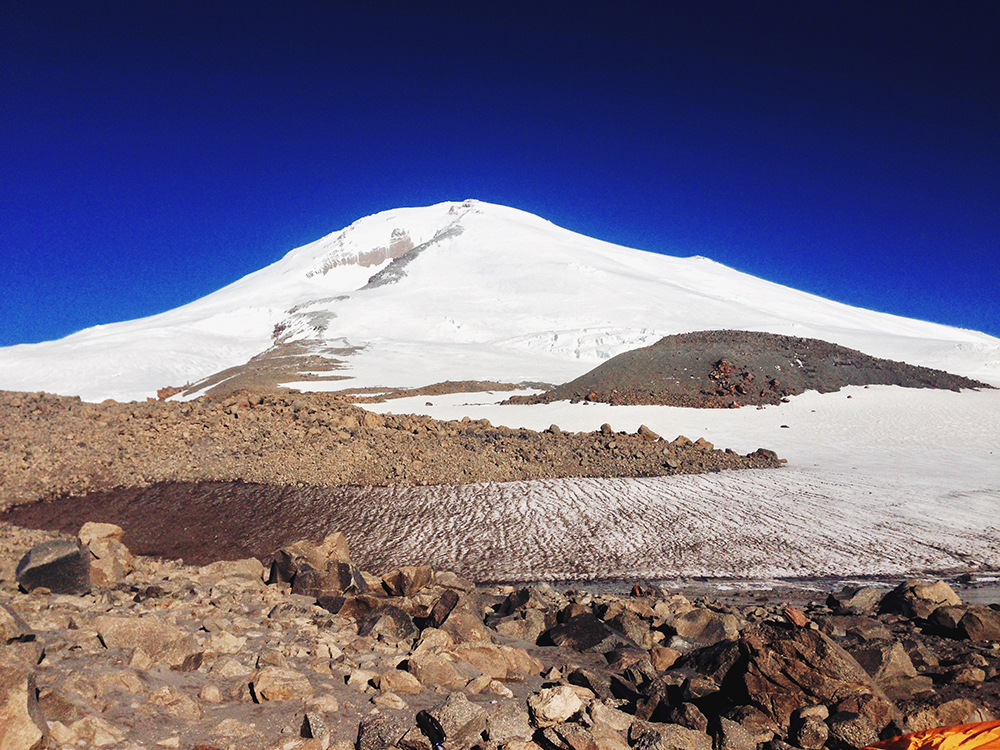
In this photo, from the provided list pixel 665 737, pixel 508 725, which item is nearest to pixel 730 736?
pixel 665 737

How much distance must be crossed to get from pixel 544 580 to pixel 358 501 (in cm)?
417

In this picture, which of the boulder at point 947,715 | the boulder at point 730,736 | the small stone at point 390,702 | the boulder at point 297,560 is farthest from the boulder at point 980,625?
the boulder at point 297,560

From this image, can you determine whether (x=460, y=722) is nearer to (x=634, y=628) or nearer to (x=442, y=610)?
(x=442, y=610)

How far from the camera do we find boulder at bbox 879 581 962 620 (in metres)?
5.27

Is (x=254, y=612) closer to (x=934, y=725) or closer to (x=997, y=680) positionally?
(x=934, y=725)

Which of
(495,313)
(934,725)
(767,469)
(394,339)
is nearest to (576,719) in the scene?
(934,725)

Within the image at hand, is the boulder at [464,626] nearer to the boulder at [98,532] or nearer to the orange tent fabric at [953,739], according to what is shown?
the orange tent fabric at [953,739]

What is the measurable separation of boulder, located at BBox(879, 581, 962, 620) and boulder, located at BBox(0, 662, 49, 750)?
240 inches

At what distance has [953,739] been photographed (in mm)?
2697

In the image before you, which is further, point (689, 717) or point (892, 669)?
point (892, 669)

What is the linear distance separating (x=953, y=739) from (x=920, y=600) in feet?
10.3

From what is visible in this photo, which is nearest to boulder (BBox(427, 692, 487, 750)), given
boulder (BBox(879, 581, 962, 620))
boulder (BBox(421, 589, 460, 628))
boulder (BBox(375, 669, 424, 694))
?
boulder (BBox(375, 669, 424, 694))

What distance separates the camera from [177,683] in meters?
3.15

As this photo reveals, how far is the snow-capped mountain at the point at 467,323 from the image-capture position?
42938mm
